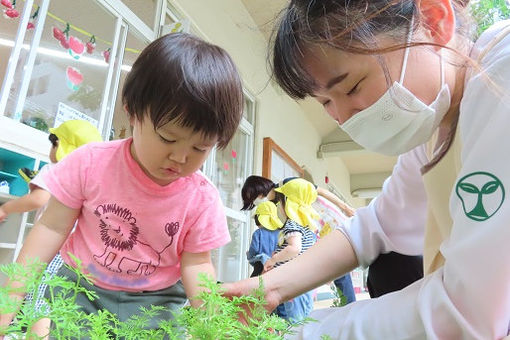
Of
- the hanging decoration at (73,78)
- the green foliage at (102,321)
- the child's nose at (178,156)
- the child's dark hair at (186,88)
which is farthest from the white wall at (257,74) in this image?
the green foliage at (102,321)

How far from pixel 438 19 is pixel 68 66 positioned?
74.2 inches

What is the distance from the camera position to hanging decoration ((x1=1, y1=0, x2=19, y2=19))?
158 cm

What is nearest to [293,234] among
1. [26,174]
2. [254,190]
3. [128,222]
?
[254,190]

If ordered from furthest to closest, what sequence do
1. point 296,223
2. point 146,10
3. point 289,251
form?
point 146,10, point 296,223, point 289,251

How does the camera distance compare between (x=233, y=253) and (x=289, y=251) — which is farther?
(x=233, y=253)

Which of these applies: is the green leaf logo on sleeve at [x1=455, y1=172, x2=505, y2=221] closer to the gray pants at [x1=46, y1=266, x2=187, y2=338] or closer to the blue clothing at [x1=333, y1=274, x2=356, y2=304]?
the gray pants at [x1=46, y1=266, x2=187, y2=338]

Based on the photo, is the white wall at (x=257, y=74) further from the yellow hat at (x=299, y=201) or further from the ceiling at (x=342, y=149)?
the yellow hat at (x=299, y=201)

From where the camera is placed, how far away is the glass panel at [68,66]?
1689 mm

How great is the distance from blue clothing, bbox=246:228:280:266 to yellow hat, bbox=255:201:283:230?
46 mm

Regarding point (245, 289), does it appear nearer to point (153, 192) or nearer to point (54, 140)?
point (153, 192)

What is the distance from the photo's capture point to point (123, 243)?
0.69 m

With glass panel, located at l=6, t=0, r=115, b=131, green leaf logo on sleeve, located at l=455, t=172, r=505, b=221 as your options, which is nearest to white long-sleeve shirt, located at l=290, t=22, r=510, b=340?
green leaf logo on sleeve, located at l=455, t=172, r=505, b=221

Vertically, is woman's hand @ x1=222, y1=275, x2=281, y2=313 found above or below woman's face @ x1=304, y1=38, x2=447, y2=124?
below

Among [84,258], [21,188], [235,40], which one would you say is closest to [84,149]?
[84,258]
